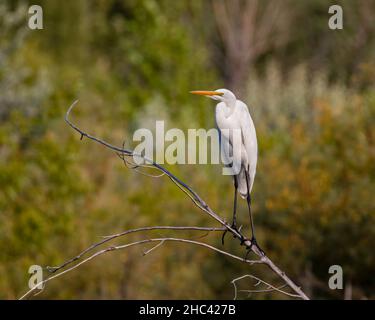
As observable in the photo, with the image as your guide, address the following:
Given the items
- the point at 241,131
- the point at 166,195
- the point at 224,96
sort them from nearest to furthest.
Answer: the point at 224,96
the point at 241,131
the point at 166,195

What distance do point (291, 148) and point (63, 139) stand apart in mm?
5495

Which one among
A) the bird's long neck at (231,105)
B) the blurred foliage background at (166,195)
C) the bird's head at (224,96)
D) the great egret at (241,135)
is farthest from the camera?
the blurred foliage background at (166,195)

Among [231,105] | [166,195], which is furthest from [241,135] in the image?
[166,195]

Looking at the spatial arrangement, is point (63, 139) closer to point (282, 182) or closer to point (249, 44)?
point (282, 182)

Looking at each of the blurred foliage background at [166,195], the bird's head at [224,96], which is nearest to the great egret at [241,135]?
the bird's head at [224,96]

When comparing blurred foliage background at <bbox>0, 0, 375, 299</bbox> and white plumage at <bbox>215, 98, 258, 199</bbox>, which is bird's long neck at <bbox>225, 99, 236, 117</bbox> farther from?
blurred foliage background at <bbox>0, 0, 375, 299</bbox>

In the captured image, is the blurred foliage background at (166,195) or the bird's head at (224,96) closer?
the bird's head at (224,96)

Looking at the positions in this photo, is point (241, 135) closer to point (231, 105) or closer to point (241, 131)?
point (241, 131)

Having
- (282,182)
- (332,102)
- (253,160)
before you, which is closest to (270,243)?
(282,182)

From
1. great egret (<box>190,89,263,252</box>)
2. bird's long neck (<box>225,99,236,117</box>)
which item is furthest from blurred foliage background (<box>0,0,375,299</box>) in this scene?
bird's long neck (<box>225,99,236,117</box>)

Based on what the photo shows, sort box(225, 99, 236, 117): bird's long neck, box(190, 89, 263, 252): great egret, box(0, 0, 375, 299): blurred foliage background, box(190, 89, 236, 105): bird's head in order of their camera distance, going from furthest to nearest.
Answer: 1. box(0, 0, 375, 299): blurred foliage background
2. box(190, 89, 263, 252): great egret
3. box(225, 99, 236, 117): bird's long neck
4. box(190, 89, 236, 105): bird's head

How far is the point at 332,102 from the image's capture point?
1797 centimetres

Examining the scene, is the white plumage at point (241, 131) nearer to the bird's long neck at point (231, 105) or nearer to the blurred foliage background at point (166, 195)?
the bird's long neck at point (231, 105)

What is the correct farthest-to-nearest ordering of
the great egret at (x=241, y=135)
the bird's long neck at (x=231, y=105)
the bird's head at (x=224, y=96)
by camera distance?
the great egret at (x=241, y=135), the bird's long neck at (x=231, y=105), the bird's head at (x=224, y=96)
